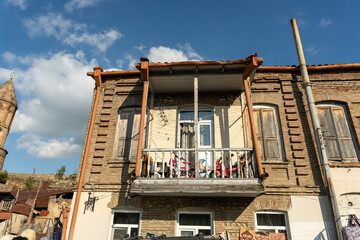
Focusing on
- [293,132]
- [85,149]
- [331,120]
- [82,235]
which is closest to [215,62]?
[293,132]

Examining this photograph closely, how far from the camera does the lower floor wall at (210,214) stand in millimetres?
6379

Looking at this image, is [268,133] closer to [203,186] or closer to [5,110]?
[203,186]

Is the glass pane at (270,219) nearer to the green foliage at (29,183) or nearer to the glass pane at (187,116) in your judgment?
the glass pane at (187,116)

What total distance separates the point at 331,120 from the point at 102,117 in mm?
7885

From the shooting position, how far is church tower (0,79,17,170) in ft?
99.0

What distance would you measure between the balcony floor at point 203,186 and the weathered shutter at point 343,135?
351 cm

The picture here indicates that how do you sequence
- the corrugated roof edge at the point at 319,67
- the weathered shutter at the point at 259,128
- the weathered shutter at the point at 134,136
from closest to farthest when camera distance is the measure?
the weathered shutter at the point at 259,128
the weathered shutter at the point at 134,136
the corrugated roof edge at the point at 319,67

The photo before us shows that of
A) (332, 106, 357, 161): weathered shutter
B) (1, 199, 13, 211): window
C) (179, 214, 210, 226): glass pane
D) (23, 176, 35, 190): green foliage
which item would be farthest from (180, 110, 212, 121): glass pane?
(23, 176, 35, 190): green foliage

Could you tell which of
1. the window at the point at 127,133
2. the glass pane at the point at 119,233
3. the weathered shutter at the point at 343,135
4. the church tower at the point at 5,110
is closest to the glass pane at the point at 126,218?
the glass pane at the point at 119,233

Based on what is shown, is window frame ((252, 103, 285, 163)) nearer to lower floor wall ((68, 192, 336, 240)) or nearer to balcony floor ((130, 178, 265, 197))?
lower floor wall ((68, 192, 336, 240))

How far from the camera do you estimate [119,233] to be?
6.73 m

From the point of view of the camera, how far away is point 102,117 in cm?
824

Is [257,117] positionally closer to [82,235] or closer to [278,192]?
[278,192]

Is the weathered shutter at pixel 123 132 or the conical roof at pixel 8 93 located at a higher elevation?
the conical roof at pixel 8 93
